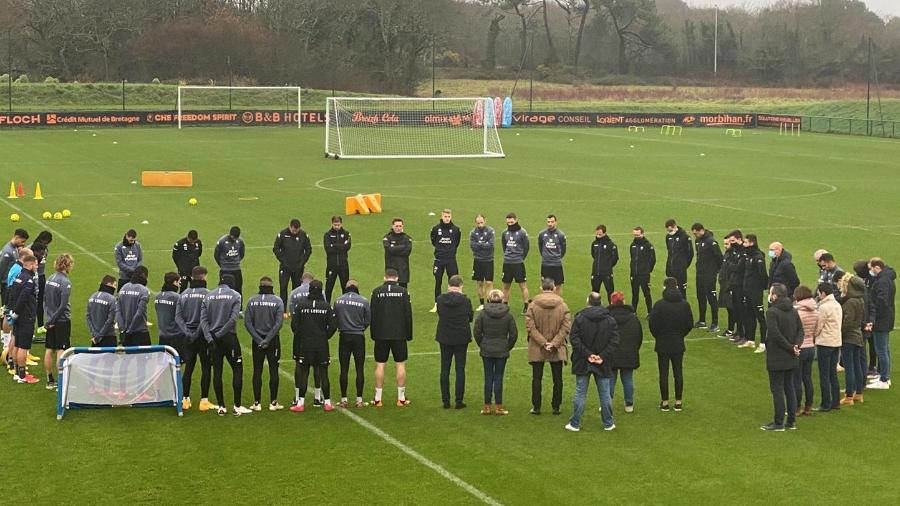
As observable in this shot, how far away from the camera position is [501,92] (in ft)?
383

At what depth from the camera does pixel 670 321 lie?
16.9 m

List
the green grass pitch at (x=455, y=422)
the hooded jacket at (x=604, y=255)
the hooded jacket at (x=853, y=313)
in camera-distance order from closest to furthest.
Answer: the green grass pitch at (x=455, y=422) < the hooded jacket at (x=853, y=313) < the hooded jacket at (x=604, y=255)

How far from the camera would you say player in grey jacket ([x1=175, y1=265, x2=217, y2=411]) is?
55.2 feet

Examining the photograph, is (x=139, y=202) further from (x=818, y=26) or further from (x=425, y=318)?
(x=818, y=26)

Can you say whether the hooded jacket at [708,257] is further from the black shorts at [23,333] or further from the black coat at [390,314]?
the black shorts at [23,333]

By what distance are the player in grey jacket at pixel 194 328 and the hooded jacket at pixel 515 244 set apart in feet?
27.4

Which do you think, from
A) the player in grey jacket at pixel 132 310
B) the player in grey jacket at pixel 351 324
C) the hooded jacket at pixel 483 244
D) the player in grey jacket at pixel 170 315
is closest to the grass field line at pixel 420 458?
the player in grey jacket at pixel 351 324

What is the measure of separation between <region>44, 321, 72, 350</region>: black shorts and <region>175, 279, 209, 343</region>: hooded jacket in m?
1.95

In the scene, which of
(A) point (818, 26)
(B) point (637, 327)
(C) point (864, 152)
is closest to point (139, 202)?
(B) point (637, 327)

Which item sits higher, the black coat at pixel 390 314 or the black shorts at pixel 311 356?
the black coat at pixel 390 314

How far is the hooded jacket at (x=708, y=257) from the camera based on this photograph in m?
22.7

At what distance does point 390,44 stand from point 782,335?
10738 cm

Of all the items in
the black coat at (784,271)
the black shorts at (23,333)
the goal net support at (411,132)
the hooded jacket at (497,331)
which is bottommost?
the black shorts at (23,333)

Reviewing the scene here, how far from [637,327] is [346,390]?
3.94 m
